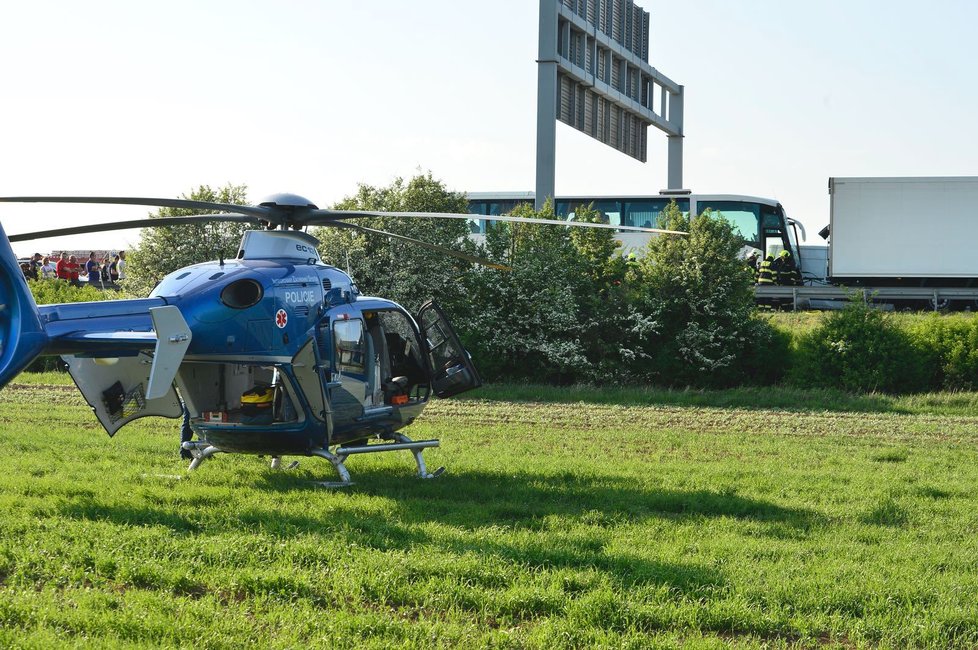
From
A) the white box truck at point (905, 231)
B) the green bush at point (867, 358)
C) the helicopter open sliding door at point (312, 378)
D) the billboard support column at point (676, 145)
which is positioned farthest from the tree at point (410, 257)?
the helicopter open sliding door at point (312, 378)

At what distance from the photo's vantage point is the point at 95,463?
12.2 m

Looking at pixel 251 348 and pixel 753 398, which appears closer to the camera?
pixel 251 348

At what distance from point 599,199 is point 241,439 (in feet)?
86.5

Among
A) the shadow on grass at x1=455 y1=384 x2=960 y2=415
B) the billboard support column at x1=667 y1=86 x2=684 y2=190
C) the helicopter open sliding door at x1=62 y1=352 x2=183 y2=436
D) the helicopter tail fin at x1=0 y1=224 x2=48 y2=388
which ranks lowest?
the shadow on grass at x1=455 y1=384 x2=960 y2=415

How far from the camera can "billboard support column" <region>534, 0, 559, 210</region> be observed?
2277cm

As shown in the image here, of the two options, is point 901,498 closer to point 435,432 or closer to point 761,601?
point 761,601

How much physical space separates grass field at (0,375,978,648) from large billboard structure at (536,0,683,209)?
32.9 ft

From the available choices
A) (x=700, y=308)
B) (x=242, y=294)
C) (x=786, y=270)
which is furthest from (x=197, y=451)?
(x=786, y=270)

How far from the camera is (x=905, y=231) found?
103 feet

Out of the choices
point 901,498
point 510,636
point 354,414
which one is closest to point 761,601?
point 510,636

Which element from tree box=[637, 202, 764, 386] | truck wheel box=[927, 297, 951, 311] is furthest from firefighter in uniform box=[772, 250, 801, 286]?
tree box=[637, 202, 764, 386]

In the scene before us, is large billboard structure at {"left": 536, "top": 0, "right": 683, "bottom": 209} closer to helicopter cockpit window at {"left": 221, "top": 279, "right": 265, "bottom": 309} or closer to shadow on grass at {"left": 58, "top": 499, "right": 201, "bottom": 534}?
helicopter cockpit window at {"left": 221, "top": 279, "right": 265, "bottom": 309}

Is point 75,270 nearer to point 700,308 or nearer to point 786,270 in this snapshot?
point 700,308

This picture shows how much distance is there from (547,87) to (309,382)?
13714 mm
